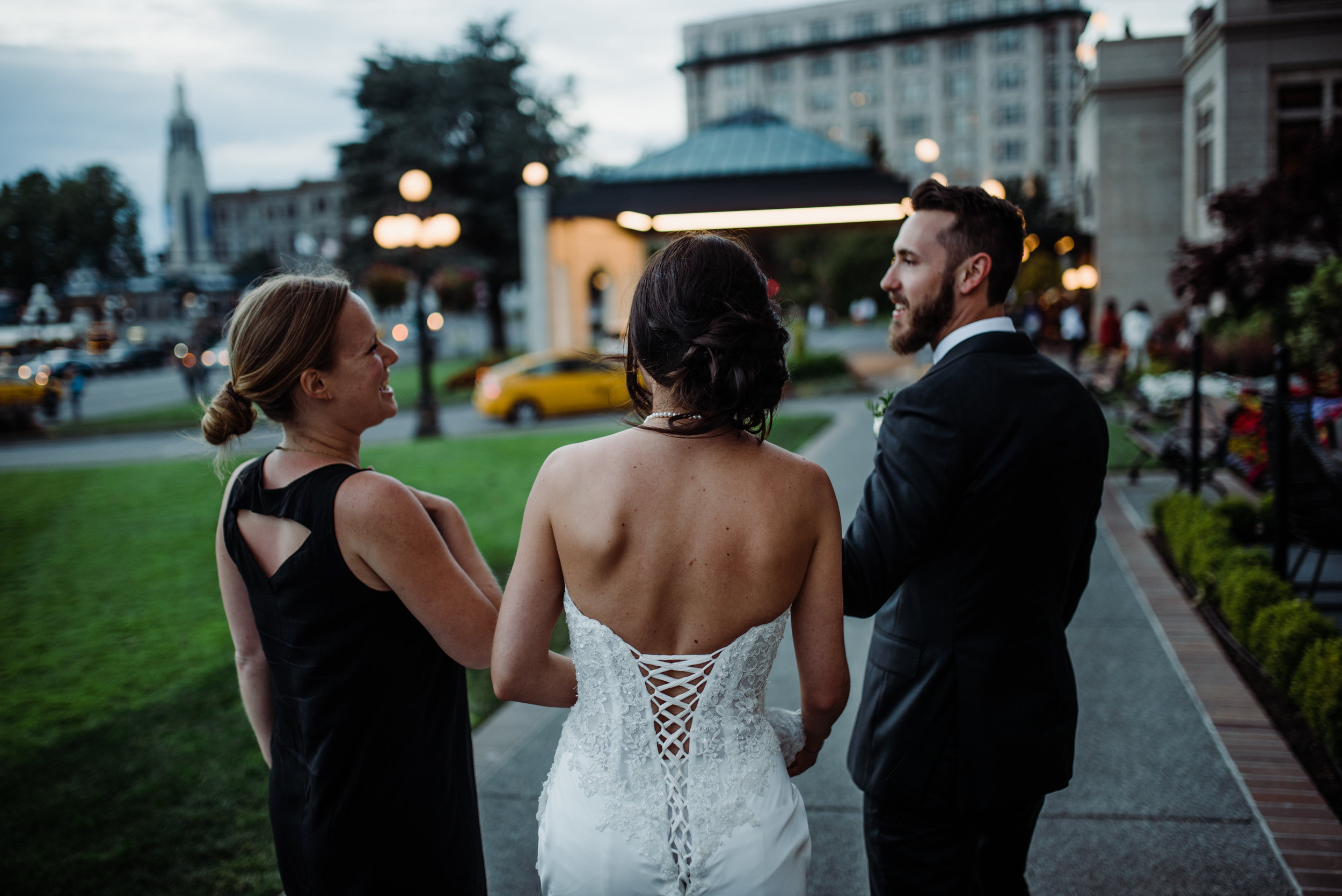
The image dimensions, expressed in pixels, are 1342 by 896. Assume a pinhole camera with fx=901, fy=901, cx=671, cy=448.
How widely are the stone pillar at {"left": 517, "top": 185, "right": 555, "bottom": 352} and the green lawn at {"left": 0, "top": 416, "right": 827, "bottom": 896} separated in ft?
53.6

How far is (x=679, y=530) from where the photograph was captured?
1.59 metres

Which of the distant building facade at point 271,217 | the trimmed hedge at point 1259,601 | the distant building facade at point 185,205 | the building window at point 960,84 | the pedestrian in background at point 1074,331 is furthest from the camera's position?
the distant building facade at point 185,205

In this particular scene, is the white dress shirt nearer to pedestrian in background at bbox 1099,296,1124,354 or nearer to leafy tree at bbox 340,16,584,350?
pedestrian in background at bbox 1099,296,1124,354

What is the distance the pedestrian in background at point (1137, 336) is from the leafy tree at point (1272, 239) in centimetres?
454

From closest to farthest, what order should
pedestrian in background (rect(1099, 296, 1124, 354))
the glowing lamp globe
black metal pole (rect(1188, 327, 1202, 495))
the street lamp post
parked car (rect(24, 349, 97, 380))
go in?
black metal pole (rect(1188, 327, 1202, 495)) → the glowing lamp globe → the street lamp post → pedestrian in background (rect(1099, 296, 1124, 354)) → parked car (rect(24, 349, 97, 380))

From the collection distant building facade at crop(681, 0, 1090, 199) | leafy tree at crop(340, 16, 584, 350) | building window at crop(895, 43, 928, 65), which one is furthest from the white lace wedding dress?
building window at crop(895, 43, 928, 65)

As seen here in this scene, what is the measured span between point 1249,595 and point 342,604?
460 centimetres

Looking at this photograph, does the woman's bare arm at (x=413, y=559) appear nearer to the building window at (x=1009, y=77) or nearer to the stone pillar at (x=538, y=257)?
the stone pillar at (x=538, y=257)

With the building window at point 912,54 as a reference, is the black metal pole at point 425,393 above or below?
below

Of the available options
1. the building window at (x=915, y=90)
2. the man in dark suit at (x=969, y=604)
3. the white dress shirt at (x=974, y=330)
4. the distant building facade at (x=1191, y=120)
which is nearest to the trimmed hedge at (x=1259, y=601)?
the man in dark suit at (x=969, y=604)

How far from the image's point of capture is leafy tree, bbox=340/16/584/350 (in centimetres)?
3509

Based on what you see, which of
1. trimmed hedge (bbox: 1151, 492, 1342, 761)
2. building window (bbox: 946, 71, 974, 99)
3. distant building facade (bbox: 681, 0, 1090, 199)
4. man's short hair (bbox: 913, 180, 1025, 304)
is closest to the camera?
man's short hair (bbox: 913, 180, 1025, 304)

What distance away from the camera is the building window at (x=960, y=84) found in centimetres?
8362

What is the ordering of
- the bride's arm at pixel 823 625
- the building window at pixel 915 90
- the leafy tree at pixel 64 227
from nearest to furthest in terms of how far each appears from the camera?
1. the bride's arm at pixel 823 625
2. the leafy tree at pixel 64 227
3. the building window at pixel 915 90
